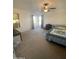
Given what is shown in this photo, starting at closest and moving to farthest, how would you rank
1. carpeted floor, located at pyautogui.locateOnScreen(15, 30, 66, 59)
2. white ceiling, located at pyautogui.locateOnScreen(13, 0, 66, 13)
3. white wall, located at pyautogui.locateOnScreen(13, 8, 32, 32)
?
carpeted floor, located at pyautogui.locateOnScreen(15, 30, 66, 59)
white ceiling, located at pyautogui.locateOnScreen(13, 0, 66, 13)
white wall, located at pyautogui.locateOnScreen(13, 8, 32, 32)

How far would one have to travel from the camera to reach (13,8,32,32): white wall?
28.0ft

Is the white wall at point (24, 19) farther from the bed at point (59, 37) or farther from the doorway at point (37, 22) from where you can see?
the bed at point (59, 37)

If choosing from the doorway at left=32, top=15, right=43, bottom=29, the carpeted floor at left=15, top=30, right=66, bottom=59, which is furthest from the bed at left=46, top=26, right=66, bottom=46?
the doorway at left=32, top=15, right=43, bottom=29

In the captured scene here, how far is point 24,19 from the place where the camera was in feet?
29.1

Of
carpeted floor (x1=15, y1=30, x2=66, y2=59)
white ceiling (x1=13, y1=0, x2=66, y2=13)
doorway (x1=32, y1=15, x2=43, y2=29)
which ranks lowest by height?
carpeted floor (x1=15, y1=30, x2=66, y2=59)

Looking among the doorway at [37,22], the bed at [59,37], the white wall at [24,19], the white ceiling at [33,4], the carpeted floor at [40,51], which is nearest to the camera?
the carpeted floor at [40,51]

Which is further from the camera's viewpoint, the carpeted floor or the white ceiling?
the white ceiling

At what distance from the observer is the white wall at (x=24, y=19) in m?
8.52

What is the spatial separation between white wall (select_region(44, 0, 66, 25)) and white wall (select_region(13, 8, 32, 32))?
1840mm

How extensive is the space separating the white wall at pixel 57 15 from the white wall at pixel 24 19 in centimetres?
184

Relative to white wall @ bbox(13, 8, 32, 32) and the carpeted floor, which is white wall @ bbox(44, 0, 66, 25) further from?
the carpeted floor

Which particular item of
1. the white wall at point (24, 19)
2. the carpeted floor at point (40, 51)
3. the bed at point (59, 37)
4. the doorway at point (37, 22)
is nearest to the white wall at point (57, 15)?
the doorway at point (37, 22)

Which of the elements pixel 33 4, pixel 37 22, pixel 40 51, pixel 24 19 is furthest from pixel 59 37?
pixel 37 22
